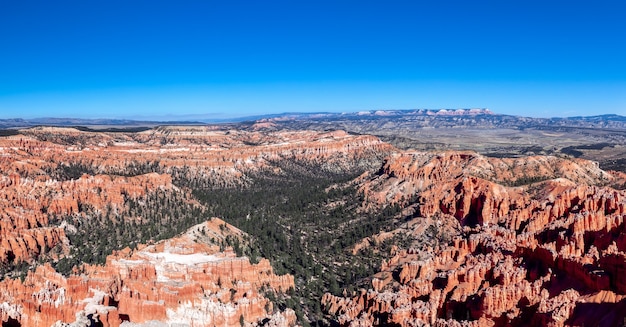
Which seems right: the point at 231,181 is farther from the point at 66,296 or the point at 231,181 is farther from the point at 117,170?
the point at 66,296

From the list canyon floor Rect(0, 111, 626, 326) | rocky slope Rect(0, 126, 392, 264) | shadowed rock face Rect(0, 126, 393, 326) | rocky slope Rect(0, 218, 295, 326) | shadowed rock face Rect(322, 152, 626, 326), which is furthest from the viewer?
rocky slope Rect(0, 126, 392, 264)

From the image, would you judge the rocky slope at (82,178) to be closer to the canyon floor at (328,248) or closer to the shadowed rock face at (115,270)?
the shadowed rock face at (115,270)

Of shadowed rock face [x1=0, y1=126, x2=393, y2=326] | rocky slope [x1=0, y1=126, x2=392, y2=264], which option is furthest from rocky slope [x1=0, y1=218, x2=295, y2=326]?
rocky slope [x1=0, y1=126, x2=392, y2=264]

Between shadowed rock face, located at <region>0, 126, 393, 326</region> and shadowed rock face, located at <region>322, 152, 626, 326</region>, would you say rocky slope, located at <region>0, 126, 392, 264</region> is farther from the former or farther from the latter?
shadowed rock face, located at <region>322, 152, 626, 326</region>

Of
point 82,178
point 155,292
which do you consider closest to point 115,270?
point 155,292

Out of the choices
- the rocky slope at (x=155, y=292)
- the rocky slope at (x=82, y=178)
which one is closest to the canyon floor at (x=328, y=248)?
the rocky slope at (x=155, y=292)
